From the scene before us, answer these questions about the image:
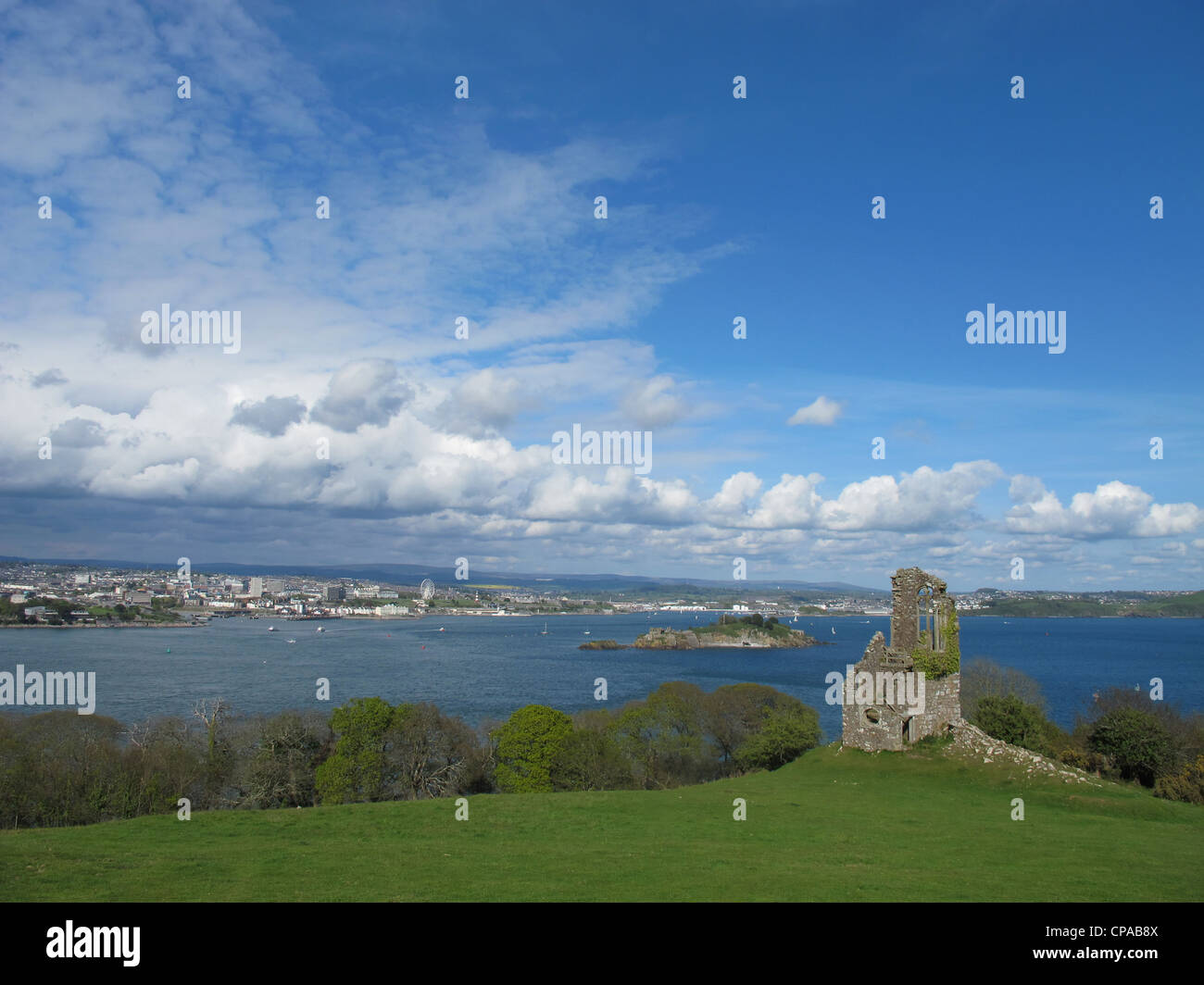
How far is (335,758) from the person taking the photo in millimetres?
33844

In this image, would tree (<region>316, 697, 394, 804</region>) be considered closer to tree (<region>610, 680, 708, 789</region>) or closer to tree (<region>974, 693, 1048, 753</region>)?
tree (<region>610, 680, 708, 789</region>)

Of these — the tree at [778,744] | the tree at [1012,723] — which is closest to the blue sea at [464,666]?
the tree at [778,744]

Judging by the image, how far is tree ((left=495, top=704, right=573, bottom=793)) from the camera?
109 feet

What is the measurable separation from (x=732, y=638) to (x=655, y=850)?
154 m

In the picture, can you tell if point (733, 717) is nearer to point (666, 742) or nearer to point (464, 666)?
point (666, 742)

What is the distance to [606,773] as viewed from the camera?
110 ft

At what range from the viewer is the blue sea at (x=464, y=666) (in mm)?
72188

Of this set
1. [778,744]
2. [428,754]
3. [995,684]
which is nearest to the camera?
[778,744]

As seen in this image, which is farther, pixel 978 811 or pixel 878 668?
pixel 878 668

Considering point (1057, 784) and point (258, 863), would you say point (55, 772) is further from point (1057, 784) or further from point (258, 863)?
point (1057, 784)

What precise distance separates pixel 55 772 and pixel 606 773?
22.0 m

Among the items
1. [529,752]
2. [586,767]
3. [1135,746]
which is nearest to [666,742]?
[586,767]
